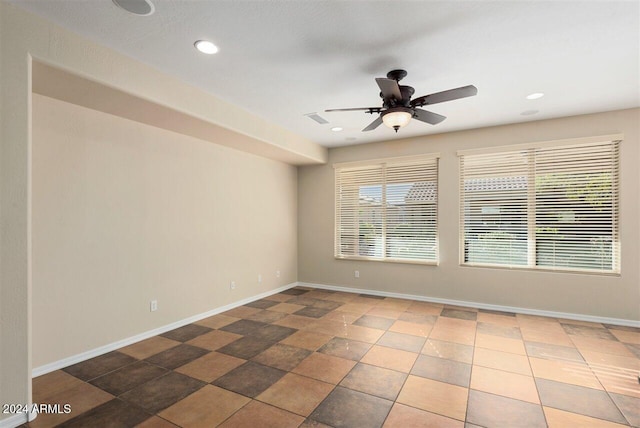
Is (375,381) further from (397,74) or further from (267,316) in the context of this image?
(397,74)

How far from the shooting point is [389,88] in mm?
2830

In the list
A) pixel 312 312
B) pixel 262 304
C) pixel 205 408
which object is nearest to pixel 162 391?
pixel 205 408

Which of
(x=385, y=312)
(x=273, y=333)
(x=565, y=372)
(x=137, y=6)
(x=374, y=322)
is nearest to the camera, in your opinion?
(x=137, y=6)

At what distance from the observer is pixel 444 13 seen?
2.28m

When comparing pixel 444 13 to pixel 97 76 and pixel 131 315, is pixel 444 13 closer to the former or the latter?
pixel 97 76

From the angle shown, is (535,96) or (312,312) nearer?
(535,96)

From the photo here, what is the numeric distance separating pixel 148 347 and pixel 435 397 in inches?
Answer: 122

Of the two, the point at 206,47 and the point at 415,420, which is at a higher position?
the point at 206,47

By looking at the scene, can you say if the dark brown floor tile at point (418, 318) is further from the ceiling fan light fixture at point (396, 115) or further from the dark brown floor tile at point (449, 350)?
the ceiling fan light fixture at point (396, 115)

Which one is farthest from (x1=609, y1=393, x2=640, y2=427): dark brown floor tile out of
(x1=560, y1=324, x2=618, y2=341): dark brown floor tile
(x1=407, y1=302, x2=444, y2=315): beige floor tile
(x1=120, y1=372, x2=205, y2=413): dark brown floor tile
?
(x1=120, y1=372, x2=205, y2=413): dark brown floor tile

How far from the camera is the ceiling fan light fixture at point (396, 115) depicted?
9.99ft

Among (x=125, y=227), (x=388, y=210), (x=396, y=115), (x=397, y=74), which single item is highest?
(x=397, y=74)

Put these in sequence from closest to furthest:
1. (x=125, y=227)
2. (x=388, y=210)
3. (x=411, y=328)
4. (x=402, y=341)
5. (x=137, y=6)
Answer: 1. (x=137, y=6)
2. (x=125, y=227)
3. (x=402, y=341)
4. (x=411, y=328)
5. (x=388, y=210)

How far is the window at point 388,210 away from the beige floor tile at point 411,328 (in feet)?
5.04
